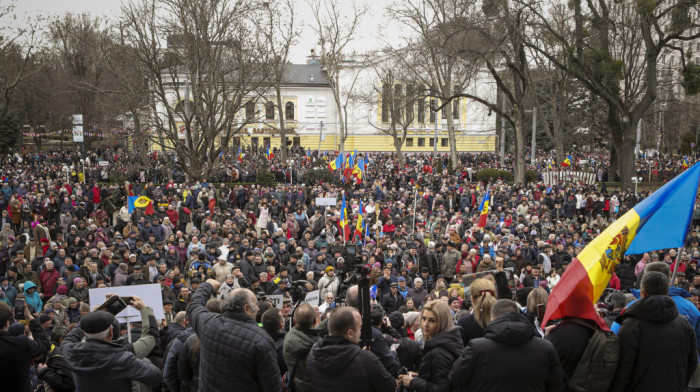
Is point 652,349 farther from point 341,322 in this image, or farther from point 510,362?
point 341,322

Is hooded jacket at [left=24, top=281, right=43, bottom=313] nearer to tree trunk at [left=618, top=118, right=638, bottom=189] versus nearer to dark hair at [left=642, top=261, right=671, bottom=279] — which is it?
dark hair at [left=642, top=261, right=671, bottom=279]

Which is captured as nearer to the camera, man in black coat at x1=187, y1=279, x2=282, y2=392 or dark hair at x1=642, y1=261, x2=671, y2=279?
man in black coat at x1=187, y1=279, x2=282, y2=392

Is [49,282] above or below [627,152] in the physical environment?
below

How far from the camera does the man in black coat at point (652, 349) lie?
3.84 m

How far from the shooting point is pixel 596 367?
3.74 m

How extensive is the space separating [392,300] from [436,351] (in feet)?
21.2

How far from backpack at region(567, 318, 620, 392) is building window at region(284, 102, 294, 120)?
62.0 metres

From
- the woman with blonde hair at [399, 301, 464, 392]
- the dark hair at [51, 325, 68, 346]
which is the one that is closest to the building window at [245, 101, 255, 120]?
the dark hair at [51, 325, 68, 346]

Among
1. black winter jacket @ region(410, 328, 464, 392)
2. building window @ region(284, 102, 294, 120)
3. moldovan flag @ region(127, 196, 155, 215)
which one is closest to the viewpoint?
black winter jacket @ region(410, 328, 464, 392)

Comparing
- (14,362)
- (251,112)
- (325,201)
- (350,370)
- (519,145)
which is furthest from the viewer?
(251,112)

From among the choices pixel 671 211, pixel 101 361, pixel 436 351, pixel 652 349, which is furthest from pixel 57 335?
pixel 671 211

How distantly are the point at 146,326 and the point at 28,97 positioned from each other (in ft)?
181

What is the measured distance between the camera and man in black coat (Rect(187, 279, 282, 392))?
152 inches

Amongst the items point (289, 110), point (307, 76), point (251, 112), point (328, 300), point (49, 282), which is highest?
point (307, 76)
